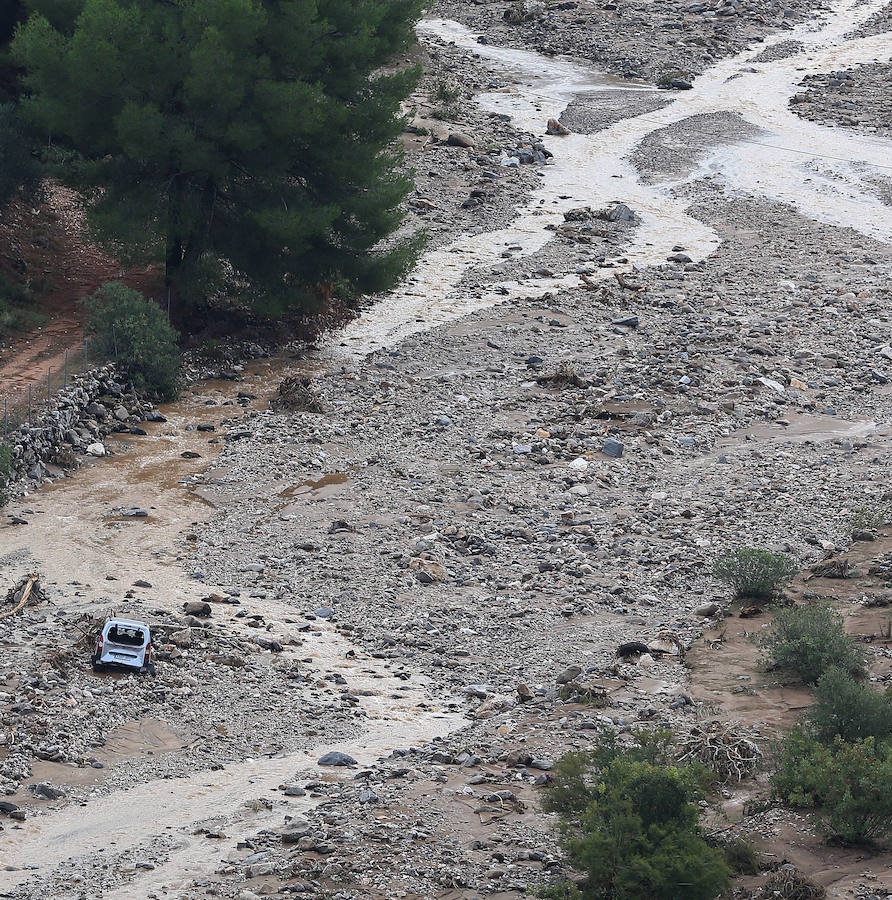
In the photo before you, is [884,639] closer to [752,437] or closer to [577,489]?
[577,489]

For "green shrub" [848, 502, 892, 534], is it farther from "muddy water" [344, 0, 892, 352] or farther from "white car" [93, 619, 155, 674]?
"muddy water" [344, 0, 892, 352]

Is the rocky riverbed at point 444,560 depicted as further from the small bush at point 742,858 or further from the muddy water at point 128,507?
the small bush at point 742,858

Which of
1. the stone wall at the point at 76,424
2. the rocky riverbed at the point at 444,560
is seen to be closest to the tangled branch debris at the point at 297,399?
the rocky riverbed at the point at 444,560

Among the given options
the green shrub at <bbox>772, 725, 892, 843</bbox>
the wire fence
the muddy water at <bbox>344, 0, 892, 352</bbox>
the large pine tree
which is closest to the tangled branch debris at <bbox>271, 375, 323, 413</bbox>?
the large pine tree

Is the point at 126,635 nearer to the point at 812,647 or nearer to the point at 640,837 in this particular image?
the point at 640,837

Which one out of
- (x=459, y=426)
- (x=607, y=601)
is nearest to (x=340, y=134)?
(x=459, y=426)

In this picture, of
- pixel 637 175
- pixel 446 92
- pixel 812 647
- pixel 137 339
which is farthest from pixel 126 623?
pixel 446 92

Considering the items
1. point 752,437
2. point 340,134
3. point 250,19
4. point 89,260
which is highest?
point 250,19
